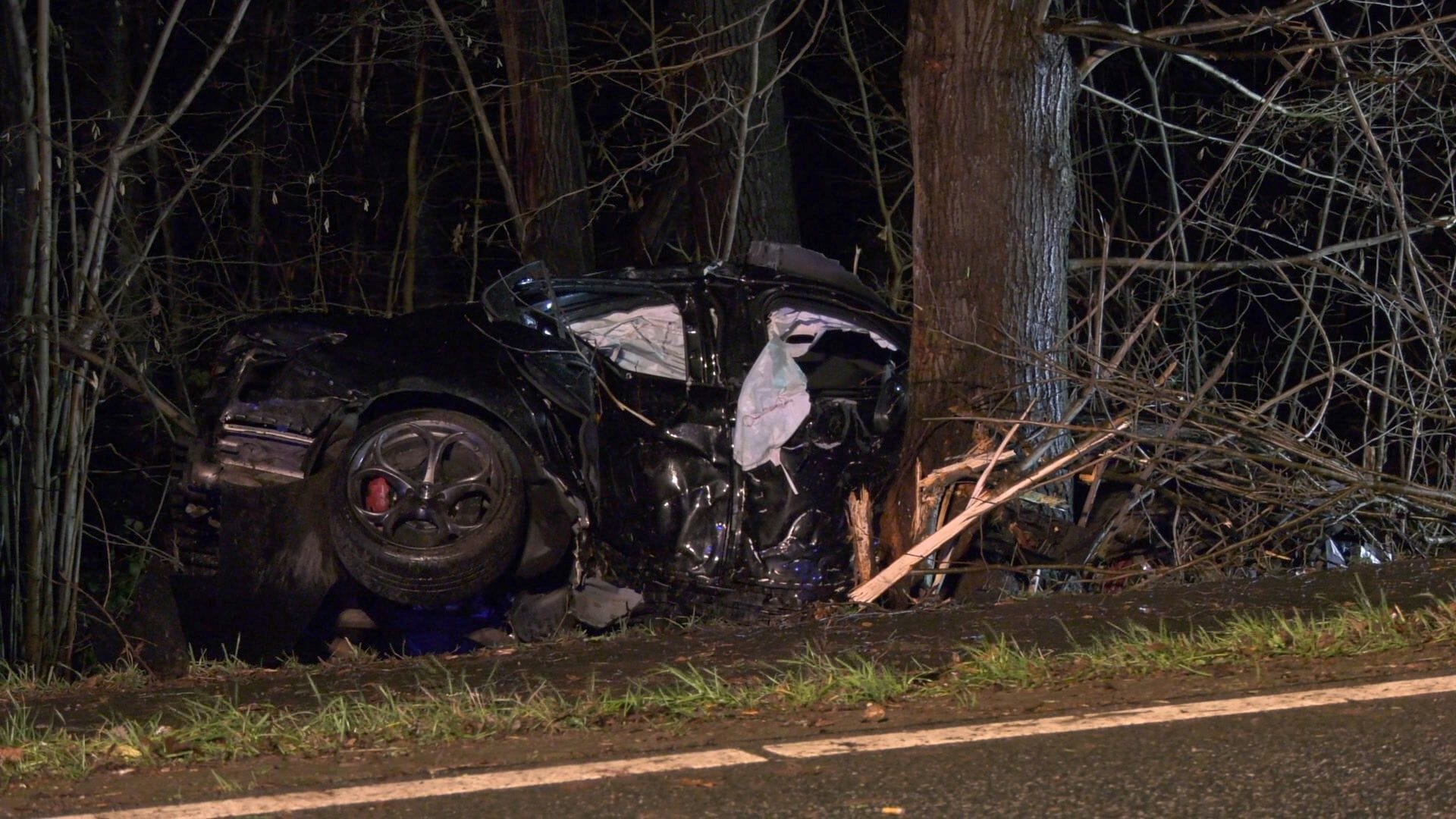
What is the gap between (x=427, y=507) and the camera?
249 inches

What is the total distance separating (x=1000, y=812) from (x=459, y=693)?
1.82 m

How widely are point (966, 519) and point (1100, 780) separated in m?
2.95

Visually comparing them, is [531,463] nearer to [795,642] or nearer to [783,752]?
[795,642]

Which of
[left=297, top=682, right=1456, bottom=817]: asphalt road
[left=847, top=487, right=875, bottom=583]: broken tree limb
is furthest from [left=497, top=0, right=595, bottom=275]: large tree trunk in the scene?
[left=297, top=682, right=1456, bottom=817]: asphalt road

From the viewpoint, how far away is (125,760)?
397 cm

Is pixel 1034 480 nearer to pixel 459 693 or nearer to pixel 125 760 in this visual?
pixel 459 693

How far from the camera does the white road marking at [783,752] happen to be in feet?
11.5

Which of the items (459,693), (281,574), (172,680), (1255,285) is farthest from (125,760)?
(1255,285)

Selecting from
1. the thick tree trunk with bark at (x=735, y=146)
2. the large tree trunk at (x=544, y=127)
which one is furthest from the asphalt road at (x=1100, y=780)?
→ the large tree trunk at (x=544, y=127)

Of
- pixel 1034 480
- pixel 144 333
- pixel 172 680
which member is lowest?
pixel 172 680

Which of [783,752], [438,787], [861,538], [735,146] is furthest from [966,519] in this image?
[735,146]

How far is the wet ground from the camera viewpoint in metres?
4.82

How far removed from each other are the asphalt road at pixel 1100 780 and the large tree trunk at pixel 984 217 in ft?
10.2

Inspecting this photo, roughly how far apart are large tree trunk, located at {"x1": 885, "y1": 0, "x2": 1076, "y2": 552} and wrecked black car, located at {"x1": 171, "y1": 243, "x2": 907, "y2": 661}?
0.37m
